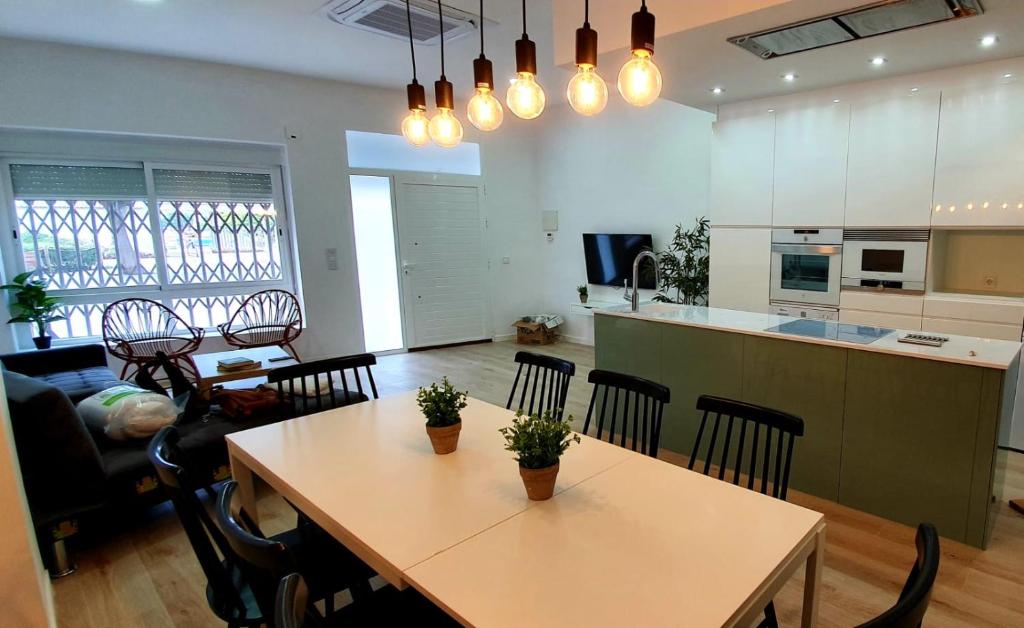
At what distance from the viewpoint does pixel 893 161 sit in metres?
3.69

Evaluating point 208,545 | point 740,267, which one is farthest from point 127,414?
point 740,267

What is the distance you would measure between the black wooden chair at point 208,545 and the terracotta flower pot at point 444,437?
657 millimetres

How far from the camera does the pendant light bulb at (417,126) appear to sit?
2.29 metres

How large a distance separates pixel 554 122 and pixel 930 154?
4.39 m

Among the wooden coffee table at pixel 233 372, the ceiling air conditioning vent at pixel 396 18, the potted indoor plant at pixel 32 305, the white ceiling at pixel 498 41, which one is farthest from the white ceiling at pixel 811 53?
the potted indoor plant at pixel 32 305

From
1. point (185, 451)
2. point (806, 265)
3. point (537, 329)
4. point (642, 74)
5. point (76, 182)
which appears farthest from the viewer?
point (537, 329)

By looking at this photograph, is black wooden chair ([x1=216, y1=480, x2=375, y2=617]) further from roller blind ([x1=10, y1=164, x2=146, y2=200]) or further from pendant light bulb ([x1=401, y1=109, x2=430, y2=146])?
roller blind ([x1=10, y1=164, x2=146, y2=200])

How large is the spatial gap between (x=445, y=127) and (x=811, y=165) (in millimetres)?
3166

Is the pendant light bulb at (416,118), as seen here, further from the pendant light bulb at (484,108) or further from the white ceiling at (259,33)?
the white ceiling at (259,33)

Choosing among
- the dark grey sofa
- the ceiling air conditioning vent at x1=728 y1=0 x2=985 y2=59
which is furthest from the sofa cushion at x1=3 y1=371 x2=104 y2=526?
the ceiling air conditioning vent at x1=728 y1=0 x2=985 y2=59

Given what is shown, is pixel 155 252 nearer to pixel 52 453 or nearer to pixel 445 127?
pixel 52 453

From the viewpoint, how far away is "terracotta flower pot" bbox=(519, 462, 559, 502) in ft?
4.72

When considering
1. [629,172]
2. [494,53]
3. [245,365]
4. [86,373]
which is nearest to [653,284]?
[629,172]

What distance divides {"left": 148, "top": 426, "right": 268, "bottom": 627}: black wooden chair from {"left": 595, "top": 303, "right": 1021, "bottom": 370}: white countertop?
2.59 metres
